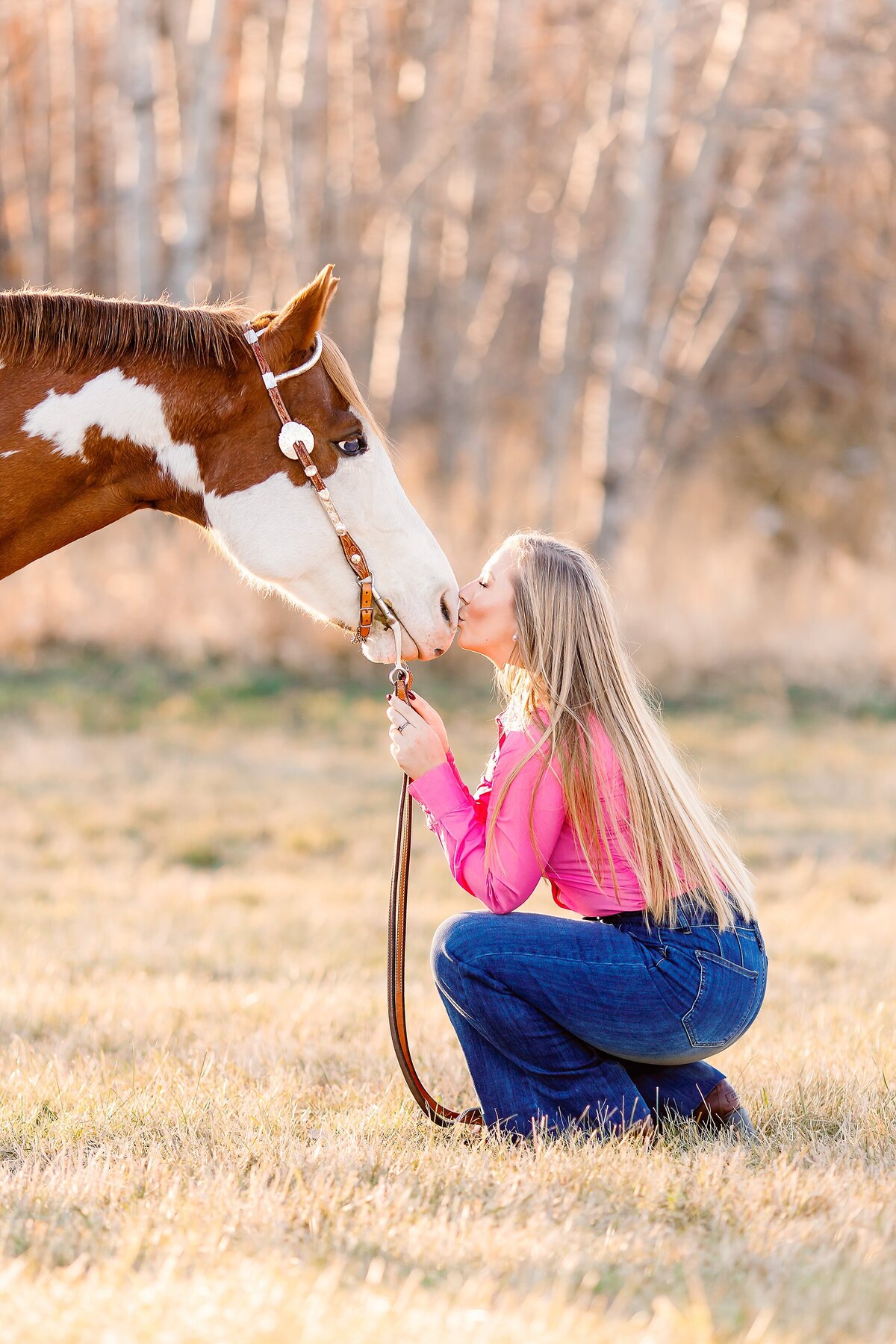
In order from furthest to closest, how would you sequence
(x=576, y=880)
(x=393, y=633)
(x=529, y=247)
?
(x=529, y=247), (x=393, y=633), (x=576, y=880)

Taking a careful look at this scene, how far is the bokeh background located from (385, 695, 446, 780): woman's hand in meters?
5.83

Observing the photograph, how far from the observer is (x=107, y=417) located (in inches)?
110

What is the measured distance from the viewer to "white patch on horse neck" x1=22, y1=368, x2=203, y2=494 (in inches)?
109

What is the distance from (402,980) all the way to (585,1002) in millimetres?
441

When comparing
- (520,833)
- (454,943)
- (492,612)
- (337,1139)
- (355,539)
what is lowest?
(337,1139)

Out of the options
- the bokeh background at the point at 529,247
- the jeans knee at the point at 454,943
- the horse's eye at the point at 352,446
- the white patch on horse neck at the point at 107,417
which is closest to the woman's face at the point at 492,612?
the horse's eye at the point at 352,446

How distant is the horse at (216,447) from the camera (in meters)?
2.77

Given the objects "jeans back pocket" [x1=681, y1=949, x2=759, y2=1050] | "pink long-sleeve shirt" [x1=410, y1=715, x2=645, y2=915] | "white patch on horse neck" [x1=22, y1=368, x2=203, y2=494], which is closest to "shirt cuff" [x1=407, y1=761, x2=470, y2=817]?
"pink long-sleeve shirt" [x1=410, y1=715, x2=645, y2=915]

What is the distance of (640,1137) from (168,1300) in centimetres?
114

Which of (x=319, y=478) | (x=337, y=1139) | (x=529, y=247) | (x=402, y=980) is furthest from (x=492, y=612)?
(x=529, y=247)

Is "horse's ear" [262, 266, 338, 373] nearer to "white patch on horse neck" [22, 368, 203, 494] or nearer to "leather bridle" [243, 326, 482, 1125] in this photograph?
"leather bridle" [243, 326, 482, 1125]

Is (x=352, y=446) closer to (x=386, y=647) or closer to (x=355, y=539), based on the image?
(x=355, y=539)

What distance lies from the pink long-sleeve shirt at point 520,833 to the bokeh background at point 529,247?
19.3ft

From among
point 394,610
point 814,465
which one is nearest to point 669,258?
point 814,465
